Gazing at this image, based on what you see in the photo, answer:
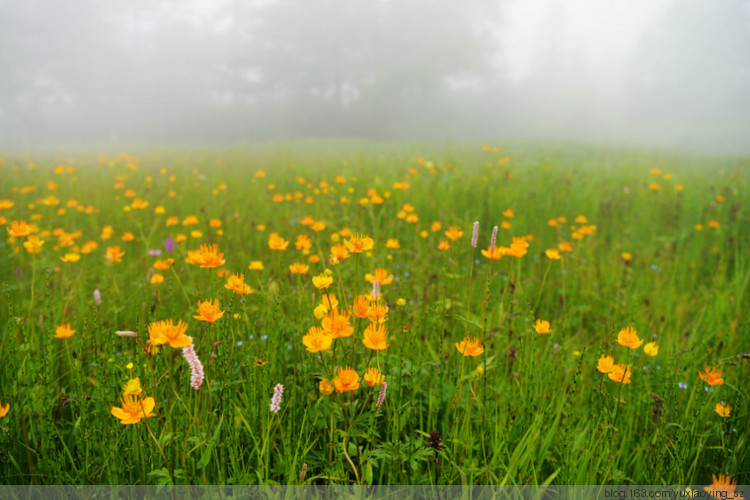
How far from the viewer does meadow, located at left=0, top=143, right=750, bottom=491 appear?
3.52ft

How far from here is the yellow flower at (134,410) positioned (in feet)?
2.90

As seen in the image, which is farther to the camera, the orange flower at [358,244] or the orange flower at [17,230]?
the orange flower at [17,230]

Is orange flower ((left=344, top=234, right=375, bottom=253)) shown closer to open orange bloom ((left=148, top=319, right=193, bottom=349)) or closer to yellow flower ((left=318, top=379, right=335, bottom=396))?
yellow flower ((left=318, top=379, right=335, bottom=396))

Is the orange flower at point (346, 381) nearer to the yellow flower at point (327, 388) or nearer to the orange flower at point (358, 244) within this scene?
the yellow flower at point (327, 388)

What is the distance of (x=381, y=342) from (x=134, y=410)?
1.98ft

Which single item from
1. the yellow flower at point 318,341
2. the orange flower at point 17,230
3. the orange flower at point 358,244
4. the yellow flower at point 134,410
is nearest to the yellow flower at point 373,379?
the yellow flower at point 318,341

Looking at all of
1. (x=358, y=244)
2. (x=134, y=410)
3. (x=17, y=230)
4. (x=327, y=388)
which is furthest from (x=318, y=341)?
(x=17, y=230)

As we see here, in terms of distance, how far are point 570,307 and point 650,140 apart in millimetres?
13697

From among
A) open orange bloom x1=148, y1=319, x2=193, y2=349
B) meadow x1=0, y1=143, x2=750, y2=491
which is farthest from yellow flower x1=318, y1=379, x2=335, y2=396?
open orange bloom x1=148, y1=319, x2=193, y2=349

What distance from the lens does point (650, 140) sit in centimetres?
1290

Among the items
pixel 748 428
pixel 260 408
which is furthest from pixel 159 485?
pixel 748 428

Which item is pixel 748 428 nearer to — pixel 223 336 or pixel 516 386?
pixel 516 386

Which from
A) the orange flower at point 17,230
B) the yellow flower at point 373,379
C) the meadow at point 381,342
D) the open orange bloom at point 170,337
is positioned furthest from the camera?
the orange flower at point 17,230

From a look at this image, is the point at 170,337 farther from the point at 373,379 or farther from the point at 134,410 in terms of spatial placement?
the point at 373,379
